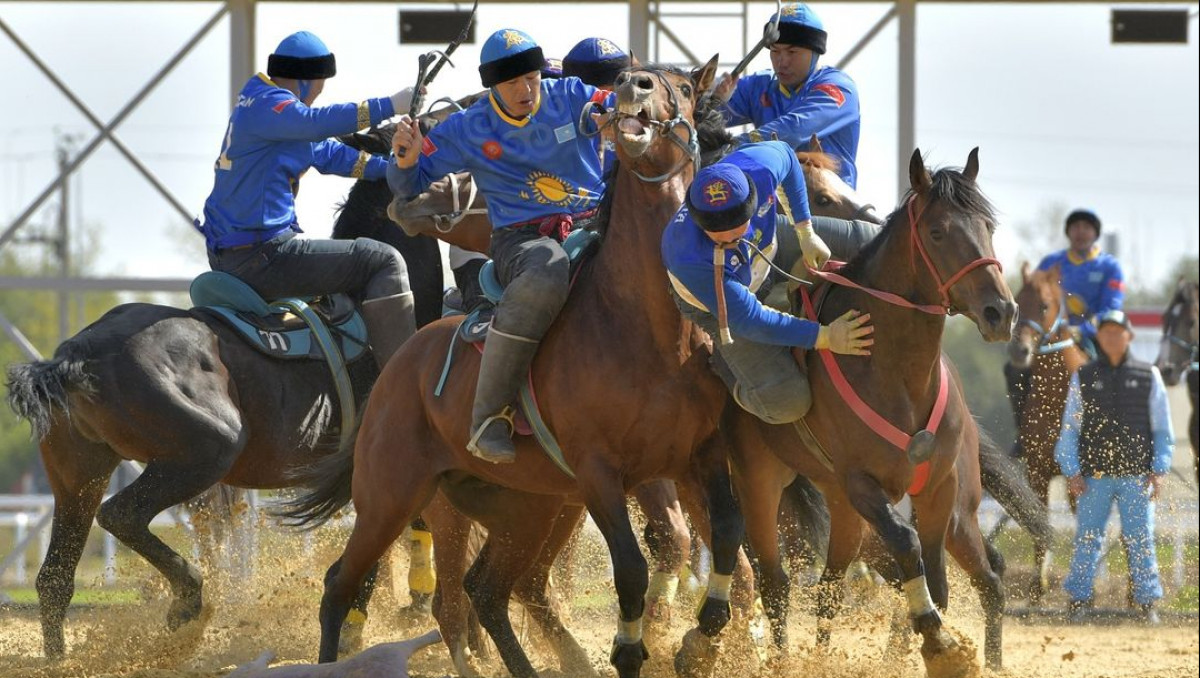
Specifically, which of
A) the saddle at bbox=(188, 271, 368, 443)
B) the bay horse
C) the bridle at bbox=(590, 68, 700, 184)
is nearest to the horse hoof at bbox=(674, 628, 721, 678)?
the bay horse

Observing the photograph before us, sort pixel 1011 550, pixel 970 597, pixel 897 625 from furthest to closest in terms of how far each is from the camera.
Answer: pixel 1011 550, pixel 970 597, pixel 897 625

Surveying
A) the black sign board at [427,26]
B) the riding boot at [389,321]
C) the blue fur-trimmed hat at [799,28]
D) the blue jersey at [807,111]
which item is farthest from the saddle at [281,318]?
the black sign board at [427,26]

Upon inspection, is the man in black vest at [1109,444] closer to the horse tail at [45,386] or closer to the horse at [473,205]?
the horse at [473,205]

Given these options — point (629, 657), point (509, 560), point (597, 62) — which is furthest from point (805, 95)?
point (629, 657)

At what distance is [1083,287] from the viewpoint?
11.7 m

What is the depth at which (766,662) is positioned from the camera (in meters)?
6.60

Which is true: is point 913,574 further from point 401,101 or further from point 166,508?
point 166,508

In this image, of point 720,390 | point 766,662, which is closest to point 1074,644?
point 766,662

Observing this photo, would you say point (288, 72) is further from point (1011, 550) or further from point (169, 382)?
point (1011, 550)

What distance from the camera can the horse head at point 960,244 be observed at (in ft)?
18.6

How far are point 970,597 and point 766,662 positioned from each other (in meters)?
2.25

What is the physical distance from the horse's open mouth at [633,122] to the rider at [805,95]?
1.41m

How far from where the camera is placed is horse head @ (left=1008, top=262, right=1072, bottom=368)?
1141 cm

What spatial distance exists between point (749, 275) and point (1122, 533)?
488cm
